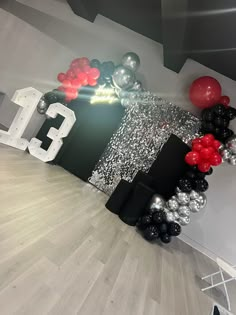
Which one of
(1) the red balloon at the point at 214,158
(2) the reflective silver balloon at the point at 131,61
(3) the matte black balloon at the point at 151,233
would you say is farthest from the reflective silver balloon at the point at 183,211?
(2) the reflective silver balloon at the point at 131,61

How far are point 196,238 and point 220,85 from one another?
2375mm

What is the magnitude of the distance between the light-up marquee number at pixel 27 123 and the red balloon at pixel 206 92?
182 cm

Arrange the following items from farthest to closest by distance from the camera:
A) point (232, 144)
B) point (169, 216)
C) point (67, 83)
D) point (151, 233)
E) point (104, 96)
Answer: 1. point (104, 96)
2. point (67, 83)
3. point (232, 144)
4. point (169, 216)
5. point (151, 233)

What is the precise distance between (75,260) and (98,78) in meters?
3.23

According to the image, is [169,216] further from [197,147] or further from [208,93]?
[208,93]

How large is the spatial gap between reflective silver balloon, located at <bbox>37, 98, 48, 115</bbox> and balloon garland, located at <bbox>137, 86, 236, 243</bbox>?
2289 millimetres

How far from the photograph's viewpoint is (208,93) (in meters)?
4.34

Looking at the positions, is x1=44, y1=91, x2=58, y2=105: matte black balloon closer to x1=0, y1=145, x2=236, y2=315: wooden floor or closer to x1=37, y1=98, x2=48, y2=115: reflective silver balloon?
x1=37, y1=98, x2=48, y2=115: reflective silver balloon

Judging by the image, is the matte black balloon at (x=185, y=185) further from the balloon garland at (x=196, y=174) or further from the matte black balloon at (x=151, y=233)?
the matte black balloon at (x=151, y=233)

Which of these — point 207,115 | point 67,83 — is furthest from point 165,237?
point 67,83

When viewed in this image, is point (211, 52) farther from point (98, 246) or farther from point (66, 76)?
point (98, 246)

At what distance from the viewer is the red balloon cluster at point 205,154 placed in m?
4.04

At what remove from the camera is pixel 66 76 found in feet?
15.7

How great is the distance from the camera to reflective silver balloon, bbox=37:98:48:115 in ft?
16.1
